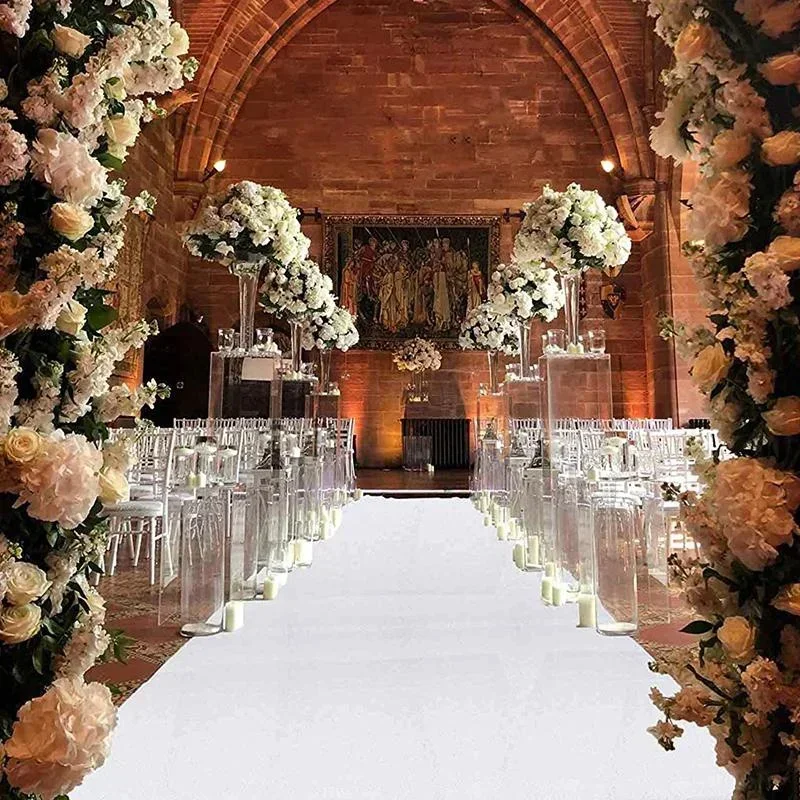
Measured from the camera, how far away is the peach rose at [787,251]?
1.24m

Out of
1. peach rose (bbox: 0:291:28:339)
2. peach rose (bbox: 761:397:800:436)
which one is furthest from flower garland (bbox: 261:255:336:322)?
peach rose (bbox: 761:397:800:436)

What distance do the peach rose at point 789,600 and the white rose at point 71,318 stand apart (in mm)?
1439

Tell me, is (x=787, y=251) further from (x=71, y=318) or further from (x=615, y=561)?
(x=615, y=561)

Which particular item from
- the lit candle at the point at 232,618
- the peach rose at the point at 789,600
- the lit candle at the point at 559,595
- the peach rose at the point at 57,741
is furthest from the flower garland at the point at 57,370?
the lit candle at the point at 559,595

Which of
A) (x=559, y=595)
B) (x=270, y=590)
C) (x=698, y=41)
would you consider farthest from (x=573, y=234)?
(x=698, y=41)

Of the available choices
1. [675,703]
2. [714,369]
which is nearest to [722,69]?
[714,369]

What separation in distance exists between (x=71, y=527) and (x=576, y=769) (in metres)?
1.49

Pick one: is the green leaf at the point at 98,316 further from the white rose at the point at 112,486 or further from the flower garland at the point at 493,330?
the flower garland at the point at 493,330

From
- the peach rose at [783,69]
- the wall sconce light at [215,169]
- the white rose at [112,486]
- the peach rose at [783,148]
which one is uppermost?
the wall sconce light at [215,169]

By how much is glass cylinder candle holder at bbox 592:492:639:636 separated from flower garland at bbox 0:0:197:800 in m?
2.19

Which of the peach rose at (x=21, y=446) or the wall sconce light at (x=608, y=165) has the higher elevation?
the wall sconce light at (x=608, y=165)

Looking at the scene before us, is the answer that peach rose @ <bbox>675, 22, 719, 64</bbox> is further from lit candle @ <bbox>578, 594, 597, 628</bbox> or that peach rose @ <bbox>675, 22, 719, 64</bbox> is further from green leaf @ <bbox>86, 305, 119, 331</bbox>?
lit candle @ <bbox>578, 594, 597, 628</bbox>

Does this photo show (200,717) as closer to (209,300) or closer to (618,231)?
(618,231)

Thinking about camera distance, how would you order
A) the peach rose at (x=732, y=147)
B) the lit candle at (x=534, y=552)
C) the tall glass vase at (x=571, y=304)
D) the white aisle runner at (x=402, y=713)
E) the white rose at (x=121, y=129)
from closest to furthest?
the peach rose at (x=732, y=147) → the white rose at (x=121, y=129) → the white aisle runner at (x=402, y=713) → the lit candle at (x=534, y=552) → the tall glass vase at (x=571, y=304)
